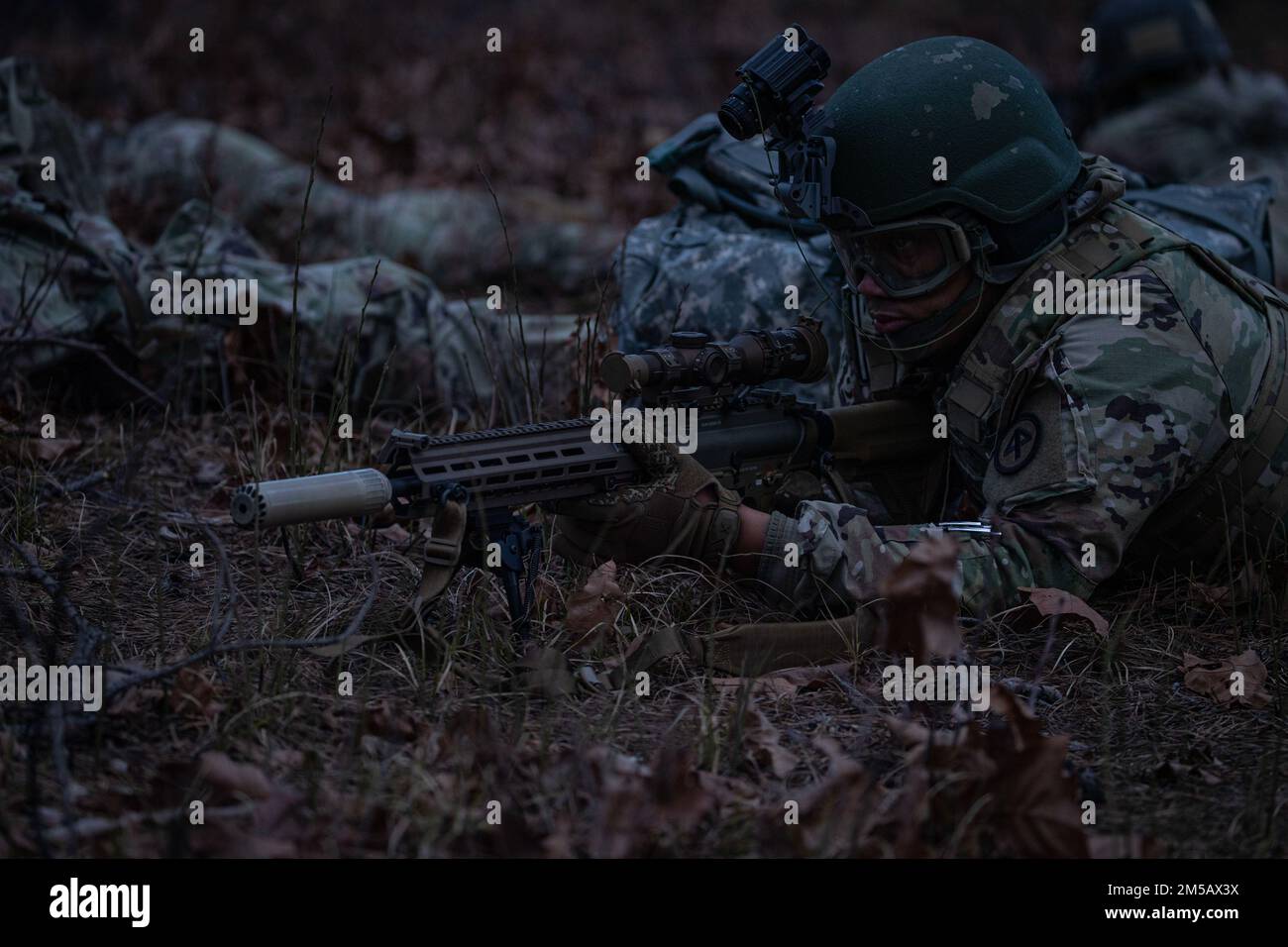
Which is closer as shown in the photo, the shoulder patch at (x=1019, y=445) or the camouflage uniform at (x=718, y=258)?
the shoulder patch at (x=1019, y=445)

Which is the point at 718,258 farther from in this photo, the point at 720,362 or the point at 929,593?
the point at 929,593

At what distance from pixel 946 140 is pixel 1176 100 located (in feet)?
15.9

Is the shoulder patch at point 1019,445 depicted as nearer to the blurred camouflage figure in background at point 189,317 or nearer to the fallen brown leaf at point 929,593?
the fallen brown leaf at point 929,593

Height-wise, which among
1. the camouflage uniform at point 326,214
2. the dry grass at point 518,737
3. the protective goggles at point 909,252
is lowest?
the dry grass at point 518,737

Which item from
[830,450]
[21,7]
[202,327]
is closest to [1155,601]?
[830,450]

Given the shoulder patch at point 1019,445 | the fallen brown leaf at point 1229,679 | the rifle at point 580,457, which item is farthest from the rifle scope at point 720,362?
the fallen brown leaf at point 1229,679

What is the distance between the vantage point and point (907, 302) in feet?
11.3

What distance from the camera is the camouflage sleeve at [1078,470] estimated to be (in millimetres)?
3158

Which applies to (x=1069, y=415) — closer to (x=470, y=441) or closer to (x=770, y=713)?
(x=770, y=713)

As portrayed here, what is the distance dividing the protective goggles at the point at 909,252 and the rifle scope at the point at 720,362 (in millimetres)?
233

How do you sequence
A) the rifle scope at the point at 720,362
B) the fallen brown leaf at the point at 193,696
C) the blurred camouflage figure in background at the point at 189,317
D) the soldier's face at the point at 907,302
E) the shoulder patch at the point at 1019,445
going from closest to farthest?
the fallen brown leaf at the point at 193,696 → the rifle scope at the point at 720,362 → the shoulder patch at the point at 1019,445 → the soldier's face at the point at 907,302 → the blurred camouflage figure in background at the point at 189,317

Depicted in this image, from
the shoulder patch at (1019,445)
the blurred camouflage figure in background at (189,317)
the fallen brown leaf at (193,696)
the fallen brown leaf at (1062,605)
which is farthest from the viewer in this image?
the blurred camouflage figure in background at (189,317)

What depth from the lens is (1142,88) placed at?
24.8 ft
